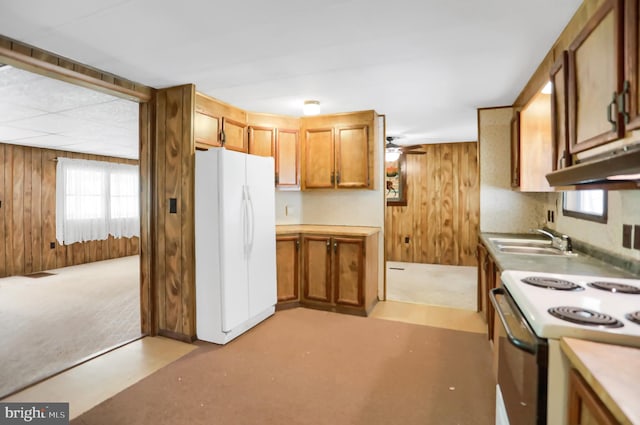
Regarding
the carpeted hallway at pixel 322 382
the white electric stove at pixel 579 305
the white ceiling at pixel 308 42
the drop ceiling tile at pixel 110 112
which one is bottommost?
the carpeted hallway at pixel 322 382

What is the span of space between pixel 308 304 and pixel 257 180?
156cm

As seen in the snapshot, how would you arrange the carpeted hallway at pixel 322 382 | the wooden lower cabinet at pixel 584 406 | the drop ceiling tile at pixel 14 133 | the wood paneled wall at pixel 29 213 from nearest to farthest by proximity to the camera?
the wooden lower cabinet at pixel 584 406 < the carpeted hallway at pixel 322 382 < the drop ceiling tile at pixel 14 133 < the wood paneled wall at pixel 29 213

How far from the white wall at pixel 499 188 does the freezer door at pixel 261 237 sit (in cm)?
231

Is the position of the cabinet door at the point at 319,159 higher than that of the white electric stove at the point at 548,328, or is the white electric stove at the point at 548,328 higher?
the cabinet door at the point at 319,159

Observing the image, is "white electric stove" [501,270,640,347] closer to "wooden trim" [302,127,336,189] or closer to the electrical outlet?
the electrical outlet

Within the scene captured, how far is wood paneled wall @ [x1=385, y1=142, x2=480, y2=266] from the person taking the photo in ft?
20.0

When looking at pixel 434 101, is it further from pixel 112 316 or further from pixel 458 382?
pixel 112 316

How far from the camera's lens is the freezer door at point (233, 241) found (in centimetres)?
284

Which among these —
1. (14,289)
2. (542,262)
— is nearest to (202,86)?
(542,262)

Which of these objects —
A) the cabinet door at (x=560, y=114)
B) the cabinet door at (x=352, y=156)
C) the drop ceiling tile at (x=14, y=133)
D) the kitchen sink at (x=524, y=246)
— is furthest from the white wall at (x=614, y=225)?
the drop ceiling tile at (x=14, y=133)

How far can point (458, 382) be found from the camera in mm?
2283

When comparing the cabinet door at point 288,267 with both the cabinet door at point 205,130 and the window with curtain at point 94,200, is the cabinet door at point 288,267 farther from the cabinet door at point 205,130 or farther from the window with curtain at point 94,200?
the window with curtain at point 94,200

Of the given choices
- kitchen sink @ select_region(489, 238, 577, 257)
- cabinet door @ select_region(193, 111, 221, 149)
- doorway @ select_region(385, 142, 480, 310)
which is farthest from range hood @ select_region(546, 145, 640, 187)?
doorway @ select_region(385, 142, 480, 310)

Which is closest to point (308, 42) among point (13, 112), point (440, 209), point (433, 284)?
point (13, 112)
